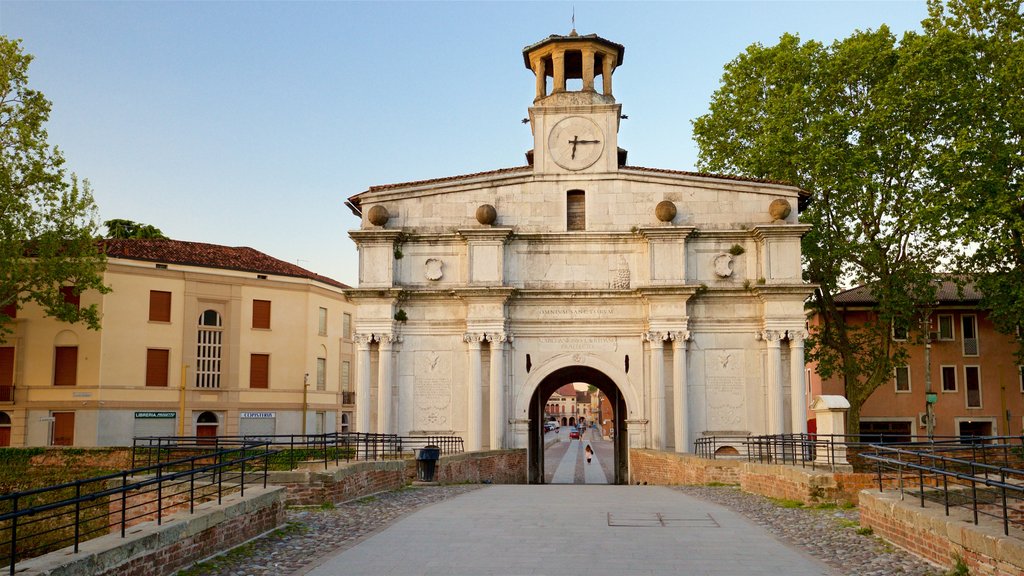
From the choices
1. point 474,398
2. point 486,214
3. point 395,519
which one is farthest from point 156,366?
point 395,519

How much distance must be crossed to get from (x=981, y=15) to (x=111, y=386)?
4151cm

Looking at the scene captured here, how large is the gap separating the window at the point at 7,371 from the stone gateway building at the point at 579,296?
22008mm

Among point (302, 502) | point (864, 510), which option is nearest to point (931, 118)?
point (864, 510)

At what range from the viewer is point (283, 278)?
5156 cm

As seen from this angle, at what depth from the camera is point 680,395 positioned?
3116 cm

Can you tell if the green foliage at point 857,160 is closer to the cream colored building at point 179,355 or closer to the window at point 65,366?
the cream colored building at point 179,355

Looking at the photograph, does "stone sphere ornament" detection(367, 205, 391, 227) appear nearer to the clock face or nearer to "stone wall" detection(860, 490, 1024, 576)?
the clock face

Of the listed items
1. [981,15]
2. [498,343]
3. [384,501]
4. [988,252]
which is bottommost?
[384,501]

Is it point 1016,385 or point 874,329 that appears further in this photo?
point 1016,385

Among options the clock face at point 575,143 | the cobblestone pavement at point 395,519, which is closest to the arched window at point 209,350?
the clock face at point 575,143

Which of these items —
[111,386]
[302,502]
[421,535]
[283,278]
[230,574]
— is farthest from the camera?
[283,278]

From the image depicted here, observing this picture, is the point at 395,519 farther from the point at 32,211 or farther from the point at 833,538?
the point at 32,211

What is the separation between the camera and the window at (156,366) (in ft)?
151

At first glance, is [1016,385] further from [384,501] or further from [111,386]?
[111,386]
